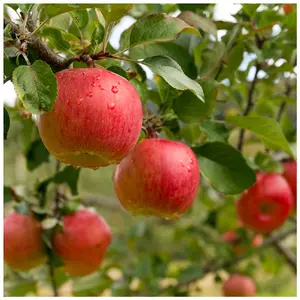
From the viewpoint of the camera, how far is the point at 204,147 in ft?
3.25

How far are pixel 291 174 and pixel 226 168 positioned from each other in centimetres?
59

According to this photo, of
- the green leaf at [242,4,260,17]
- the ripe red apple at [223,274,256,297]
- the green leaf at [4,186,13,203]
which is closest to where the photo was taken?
the green leaf at [242,4,260,17]

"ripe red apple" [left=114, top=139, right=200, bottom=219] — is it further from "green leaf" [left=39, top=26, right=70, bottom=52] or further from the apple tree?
"green leaf" [left=39, top=26, right=70, bottom=52]

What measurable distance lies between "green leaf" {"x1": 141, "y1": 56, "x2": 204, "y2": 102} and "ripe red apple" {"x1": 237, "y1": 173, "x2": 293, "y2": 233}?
2.17 feet

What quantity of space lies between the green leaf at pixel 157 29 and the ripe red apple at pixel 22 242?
1.74 ft

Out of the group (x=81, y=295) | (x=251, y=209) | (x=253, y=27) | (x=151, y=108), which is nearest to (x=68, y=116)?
(x=151, y=108)

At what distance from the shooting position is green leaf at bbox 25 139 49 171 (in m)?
1.19

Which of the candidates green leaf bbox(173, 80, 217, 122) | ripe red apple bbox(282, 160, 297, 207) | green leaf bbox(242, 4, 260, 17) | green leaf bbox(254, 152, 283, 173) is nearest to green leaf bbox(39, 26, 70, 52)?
green leaf bbox(173, 80, 217, 122)

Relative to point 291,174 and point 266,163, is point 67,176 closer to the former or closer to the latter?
point 266,163

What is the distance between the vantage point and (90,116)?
71 centimetres

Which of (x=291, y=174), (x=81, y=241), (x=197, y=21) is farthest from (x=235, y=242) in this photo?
(x=197, y=21)

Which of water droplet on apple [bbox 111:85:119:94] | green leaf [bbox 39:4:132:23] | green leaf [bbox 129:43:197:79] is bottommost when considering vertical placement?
green leaf [bbox 129:43:197:79]

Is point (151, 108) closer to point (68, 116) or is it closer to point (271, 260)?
point (68, 116)

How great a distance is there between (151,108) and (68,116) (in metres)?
0.40
